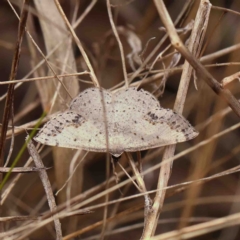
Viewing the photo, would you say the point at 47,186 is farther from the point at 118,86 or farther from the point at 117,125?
the point at 118,86

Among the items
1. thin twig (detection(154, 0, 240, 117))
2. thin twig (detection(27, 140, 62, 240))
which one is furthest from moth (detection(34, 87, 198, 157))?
thin twig (detection(154, 0, 240, 117))

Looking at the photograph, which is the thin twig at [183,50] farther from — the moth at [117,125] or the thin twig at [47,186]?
the thin twig at [47,186]

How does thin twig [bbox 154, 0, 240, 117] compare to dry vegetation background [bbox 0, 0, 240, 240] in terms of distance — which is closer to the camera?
thin twig [bbox 154, 0, 240, 117]

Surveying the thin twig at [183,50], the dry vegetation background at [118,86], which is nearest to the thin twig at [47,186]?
the dry vegetation background at [118,86]

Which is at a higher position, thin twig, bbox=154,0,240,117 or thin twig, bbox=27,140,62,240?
thin twig, bbox=154,0,240,117

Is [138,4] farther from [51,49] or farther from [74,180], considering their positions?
[74,180]

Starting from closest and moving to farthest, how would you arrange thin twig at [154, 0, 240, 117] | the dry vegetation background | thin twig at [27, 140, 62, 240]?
thin twig at [154, 0, 240, 117] < thin twig at [27, 140, 62, 240] < the dry vegetation background

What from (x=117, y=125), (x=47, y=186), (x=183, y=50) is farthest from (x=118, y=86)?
(x=183, y=50)

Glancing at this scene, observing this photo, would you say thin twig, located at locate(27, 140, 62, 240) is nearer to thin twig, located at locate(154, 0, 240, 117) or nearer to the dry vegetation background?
the dry vegetation background

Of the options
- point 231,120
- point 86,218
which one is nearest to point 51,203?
point 86,218
